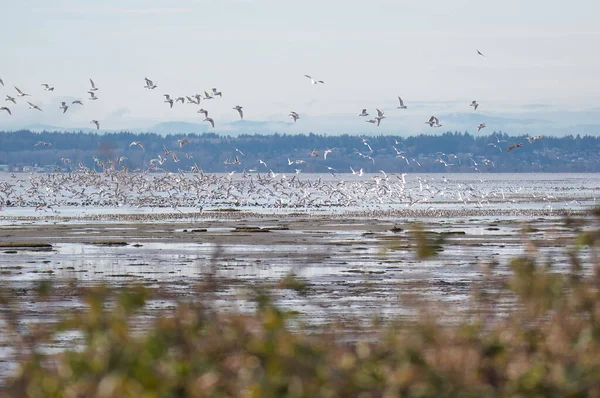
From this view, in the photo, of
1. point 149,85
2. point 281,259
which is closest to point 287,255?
point 281,259

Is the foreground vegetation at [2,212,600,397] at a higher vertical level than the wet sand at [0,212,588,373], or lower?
higher

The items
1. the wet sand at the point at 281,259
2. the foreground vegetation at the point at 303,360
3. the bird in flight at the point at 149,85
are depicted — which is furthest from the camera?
the bird in flight at the point at 149,85

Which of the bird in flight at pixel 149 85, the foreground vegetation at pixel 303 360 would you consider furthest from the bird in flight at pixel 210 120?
the foreground vegetation at pixel 303 360

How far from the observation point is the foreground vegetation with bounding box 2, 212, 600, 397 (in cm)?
649

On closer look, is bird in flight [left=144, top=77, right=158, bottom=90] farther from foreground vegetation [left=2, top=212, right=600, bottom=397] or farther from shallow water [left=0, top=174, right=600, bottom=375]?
foreground vegetation [left=2, top=212, right=600, bottom=397]

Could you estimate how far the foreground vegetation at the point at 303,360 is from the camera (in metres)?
6.49

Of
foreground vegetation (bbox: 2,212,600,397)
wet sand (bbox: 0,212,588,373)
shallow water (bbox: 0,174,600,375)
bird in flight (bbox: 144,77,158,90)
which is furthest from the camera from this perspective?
bird in flight (bbox: 144,77,158,90)

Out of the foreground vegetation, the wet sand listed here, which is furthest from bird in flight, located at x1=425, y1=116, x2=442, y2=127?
the foreground vegetation

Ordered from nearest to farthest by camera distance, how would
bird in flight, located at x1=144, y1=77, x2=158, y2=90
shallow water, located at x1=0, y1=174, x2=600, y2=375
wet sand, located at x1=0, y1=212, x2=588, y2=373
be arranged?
wet sand, located at x1=0, y1=212, x2=588, y2=373 < shallow water, located at x1=0, y1=174, x2=600, y2=375 < bird in flight, located at x1=144, y1=77, x2=158, y2=90

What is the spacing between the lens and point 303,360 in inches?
263

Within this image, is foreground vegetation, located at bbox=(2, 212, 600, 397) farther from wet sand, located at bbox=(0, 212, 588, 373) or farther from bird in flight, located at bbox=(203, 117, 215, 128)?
bird in flight, located at bbox=(203, 117, 215, 128)

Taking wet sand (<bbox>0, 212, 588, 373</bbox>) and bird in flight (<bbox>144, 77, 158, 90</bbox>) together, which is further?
bird in flight (<bbox>144, 77, 158, 90</bbox>)

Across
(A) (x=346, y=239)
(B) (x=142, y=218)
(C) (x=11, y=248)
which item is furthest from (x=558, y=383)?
(B) (x=142, y=218)

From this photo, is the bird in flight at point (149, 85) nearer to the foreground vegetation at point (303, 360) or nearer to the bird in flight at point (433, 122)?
the bird in flight at point (433, 122)
